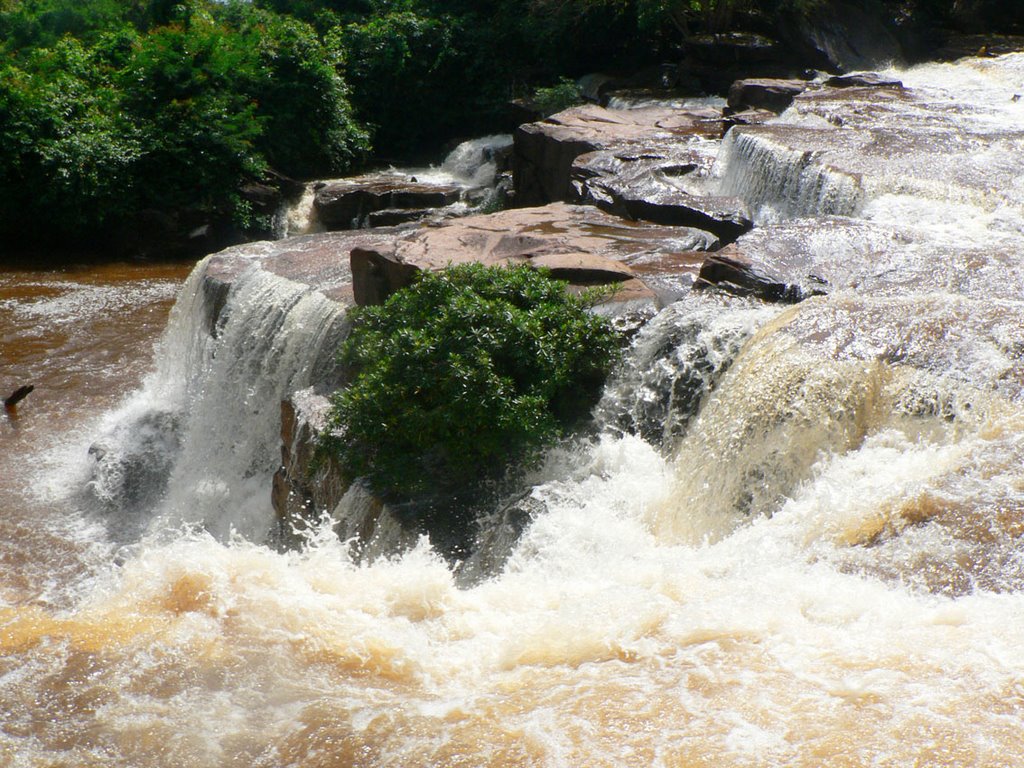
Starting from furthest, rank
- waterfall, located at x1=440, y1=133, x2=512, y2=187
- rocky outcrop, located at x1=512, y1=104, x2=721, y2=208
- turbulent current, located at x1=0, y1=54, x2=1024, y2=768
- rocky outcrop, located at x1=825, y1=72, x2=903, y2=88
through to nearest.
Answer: waterfall, located at x1=440, y1=133, x2=512, y2=187 < rocky outcrop, located at x1=825, y1=72, x2=903, y2=88 < rocky outcrop, located at x1=512, y1=104, x2=721, y2=208 < turbulent current, located at x1=0, y1=54, x2=1024, y2=768

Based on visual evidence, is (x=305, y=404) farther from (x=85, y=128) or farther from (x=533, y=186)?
(x=85, y=128)

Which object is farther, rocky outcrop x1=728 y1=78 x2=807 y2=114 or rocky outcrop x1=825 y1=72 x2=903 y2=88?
rocky outcrop x1=825 y1=72 x2=903 y2=88

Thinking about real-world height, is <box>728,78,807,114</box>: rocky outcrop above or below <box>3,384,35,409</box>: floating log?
above

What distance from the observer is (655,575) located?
477 cm

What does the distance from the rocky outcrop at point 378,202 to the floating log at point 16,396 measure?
6399 mm

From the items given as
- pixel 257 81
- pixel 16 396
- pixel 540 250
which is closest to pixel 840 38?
pixel 257 81

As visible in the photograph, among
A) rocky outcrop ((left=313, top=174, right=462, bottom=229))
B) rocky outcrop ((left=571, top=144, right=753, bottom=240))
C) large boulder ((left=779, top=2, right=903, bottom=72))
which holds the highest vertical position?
large boulder ((left=779, top=2, right=903, bottom=72))

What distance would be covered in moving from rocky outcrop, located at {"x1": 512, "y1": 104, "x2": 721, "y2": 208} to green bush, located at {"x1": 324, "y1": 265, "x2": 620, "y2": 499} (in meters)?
5.88

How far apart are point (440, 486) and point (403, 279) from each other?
1.85 m

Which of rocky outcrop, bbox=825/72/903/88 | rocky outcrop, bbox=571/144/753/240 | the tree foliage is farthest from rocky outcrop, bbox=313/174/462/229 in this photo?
rocky outcrop, bbox=825/72/903/88

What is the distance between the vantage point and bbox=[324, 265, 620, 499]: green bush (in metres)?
6.04

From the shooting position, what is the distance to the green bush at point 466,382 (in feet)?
19.8

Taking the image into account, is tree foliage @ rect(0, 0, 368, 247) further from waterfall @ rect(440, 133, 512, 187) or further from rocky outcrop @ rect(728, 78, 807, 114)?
→ rocky outcrop @ rect(728, 78, 807, 114)

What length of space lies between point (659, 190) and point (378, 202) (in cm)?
632
